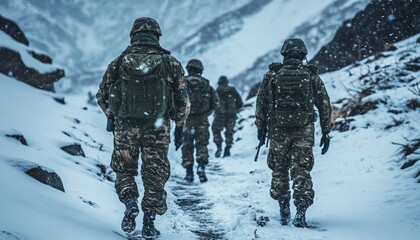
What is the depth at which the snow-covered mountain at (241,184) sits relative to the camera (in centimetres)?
323

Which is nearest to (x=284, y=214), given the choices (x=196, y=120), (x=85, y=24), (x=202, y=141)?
(x=202, y=141)

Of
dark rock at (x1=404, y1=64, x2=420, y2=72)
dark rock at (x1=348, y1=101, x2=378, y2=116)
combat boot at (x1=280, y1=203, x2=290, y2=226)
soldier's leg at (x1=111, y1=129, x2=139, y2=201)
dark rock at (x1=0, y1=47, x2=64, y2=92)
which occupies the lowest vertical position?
combat boot at (x1=280, y1=203, x2=290, y2=226)

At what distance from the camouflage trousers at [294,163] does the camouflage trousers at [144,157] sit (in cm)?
151

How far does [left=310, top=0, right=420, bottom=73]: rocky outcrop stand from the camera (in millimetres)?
12234

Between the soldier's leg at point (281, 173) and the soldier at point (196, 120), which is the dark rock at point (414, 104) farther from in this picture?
the soldier at point (196, 120)

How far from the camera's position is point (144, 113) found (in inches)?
142

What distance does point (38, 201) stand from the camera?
312 cm

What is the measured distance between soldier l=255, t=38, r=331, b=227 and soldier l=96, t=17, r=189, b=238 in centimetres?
134

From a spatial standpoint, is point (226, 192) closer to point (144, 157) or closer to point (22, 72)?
point (144, 157)

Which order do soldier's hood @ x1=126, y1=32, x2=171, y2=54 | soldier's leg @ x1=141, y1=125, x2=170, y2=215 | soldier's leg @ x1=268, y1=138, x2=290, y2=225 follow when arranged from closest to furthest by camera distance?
soldier's leg @ x1=141, y1=125, x2=170, y2=215
soldier's hood @ x1=126, y1=32, x2=171, y2=54
soldier's leg @ x1=268, y1=138, x2=290, y2=225

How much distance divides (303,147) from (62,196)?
9.26 feet

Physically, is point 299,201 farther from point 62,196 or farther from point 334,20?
point 334,20

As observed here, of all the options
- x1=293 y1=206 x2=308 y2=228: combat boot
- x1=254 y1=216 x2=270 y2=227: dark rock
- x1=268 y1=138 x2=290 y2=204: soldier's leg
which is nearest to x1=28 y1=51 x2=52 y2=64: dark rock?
x1=268 y1=138 x2=290 y2=204: soldier's leg

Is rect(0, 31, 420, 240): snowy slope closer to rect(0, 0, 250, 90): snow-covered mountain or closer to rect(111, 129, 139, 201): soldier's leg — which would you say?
rect(111, 129, 139, 201): soldier's leg
